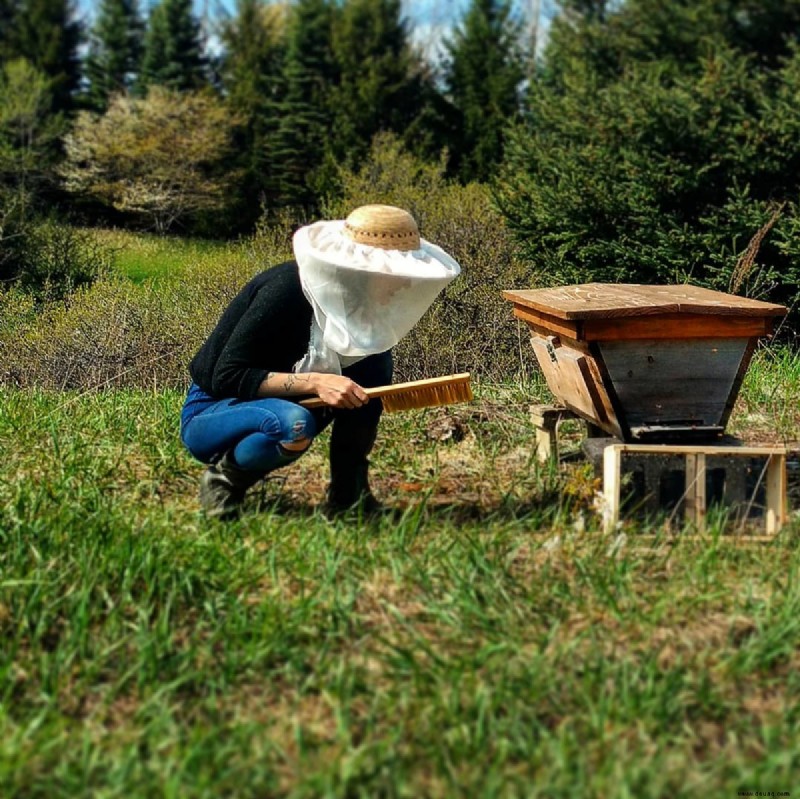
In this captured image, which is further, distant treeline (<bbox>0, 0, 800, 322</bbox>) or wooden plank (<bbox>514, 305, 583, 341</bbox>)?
distant treeline (<bbox>0, 0, 800, 322</bbox>)

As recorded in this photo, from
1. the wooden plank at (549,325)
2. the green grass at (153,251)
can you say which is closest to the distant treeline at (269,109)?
the green grass at (153,251)

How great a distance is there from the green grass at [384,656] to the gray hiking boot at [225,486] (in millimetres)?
90

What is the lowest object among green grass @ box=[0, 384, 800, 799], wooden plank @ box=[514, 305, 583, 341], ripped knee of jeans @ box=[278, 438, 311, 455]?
green grass @ box=[0, 384, 800, 799]

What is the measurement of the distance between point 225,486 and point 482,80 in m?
26.1

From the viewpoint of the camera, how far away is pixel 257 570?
297 centimetres

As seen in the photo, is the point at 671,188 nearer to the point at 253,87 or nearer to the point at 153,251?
the point at 153,251

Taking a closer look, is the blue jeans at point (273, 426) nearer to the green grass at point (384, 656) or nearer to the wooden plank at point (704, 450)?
the green grass at point (384, 656)

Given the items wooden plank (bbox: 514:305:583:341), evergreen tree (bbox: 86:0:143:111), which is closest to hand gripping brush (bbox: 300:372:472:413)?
wooden plank (bbox: 514:305:583:341)

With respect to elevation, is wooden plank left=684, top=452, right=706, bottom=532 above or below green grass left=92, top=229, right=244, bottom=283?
above

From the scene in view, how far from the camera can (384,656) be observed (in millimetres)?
2561

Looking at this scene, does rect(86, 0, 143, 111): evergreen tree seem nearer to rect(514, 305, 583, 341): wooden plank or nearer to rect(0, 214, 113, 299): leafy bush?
rect(0, 214, 113, 299): leafy bush

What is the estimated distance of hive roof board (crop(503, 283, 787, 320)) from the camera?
140 inches

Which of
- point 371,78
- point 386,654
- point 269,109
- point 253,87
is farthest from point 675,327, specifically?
point 253,87

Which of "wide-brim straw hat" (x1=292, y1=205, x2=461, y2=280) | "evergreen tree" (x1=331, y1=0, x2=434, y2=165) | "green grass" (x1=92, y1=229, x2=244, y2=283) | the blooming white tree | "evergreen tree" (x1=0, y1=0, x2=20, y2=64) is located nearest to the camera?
"wide-brim straw hat" (x1=292, y1=205, x2=461, y2=280)
